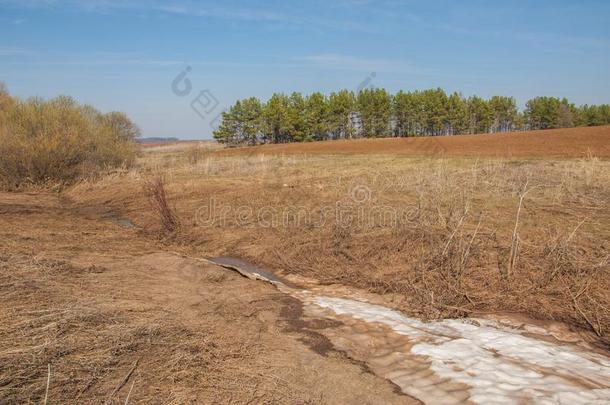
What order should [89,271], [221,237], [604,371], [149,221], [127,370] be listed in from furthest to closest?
[149,221] < [221,237] < [89,271] < [604,371] < [127,370]

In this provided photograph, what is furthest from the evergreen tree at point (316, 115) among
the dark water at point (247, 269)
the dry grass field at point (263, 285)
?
the dark water at point (247, 269)

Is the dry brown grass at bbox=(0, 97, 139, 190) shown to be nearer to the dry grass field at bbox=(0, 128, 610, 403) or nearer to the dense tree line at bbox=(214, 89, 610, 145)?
the dry grass field at bbox=(0, 128, 610, 403)

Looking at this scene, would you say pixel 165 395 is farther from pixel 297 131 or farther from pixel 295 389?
pixel 297 131

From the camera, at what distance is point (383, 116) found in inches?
3115

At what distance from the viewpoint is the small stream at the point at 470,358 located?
3486mm

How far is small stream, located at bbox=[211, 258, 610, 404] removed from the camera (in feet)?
11.4

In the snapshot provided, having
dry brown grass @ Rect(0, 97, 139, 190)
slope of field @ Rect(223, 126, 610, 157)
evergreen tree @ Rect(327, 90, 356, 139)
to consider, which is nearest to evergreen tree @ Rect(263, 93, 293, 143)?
evergreen tree @ Rect(327, 90, 356, 139)

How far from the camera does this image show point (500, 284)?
592 centimetres

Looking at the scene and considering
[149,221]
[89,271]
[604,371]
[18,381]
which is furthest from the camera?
[149,221]

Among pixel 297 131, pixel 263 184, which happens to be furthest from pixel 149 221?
pixel 297 131

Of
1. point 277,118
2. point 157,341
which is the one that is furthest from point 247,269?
point 277,118

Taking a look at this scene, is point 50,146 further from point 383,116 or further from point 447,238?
point 383,116

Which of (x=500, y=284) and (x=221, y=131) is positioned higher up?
(x=221, y=131)

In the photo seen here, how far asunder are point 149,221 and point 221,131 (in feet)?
202
